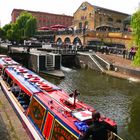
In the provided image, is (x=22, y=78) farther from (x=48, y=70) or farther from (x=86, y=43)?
(x=86, y=43)

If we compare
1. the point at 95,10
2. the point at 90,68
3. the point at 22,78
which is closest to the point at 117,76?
the point at 90,68

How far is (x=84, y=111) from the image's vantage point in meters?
8.16

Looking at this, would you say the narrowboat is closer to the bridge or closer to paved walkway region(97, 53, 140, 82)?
paved walkway region(97, 53, 140, 82)

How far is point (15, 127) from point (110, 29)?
1485 inches

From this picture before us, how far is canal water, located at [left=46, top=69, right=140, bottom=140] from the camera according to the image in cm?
1355

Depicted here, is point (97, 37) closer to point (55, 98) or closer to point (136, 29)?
point (136, 29)

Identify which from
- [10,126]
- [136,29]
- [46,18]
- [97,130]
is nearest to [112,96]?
[136,29]

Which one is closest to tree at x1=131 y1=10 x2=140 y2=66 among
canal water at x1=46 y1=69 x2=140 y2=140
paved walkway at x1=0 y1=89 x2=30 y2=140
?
canal water at x1=46 y1=69 x2=140 y2=140

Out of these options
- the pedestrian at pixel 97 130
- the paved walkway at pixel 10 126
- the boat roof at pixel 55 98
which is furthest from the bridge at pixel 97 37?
the pedestrian at pixel 97 130

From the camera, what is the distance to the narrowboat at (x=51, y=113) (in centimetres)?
740

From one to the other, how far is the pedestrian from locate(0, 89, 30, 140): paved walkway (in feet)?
11.7

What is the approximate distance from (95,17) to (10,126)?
1857 inches

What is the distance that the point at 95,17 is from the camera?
54.8m

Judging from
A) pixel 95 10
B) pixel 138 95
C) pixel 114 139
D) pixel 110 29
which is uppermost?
pixel 95 10
